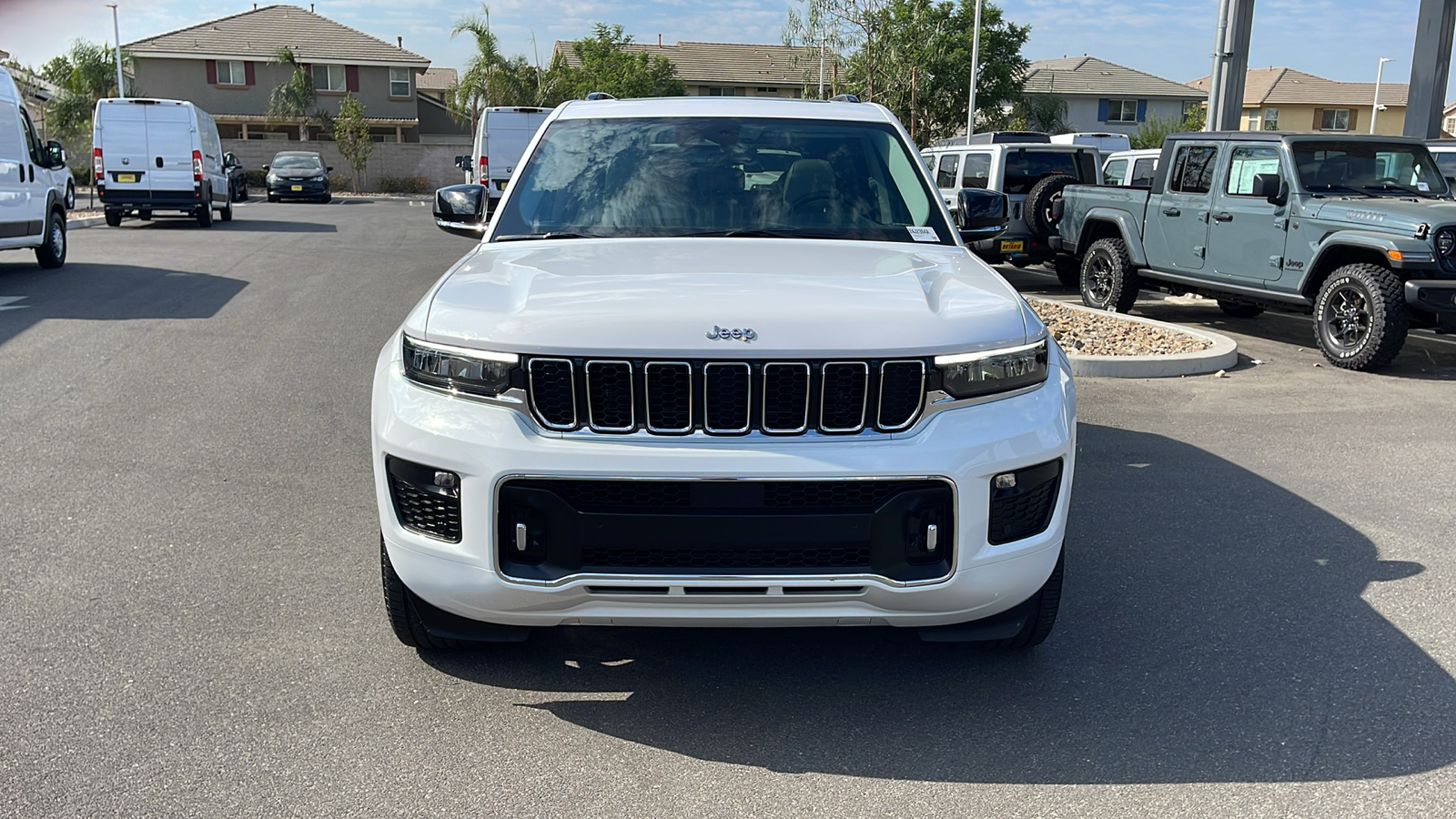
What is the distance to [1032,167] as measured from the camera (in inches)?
671

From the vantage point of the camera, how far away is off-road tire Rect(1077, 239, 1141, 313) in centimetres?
1251

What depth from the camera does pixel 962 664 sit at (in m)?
3.96

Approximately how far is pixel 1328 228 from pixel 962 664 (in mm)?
7744

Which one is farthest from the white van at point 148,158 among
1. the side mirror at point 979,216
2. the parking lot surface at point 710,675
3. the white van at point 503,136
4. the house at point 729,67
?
the house at point 729,67

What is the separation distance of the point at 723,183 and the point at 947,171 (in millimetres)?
14056

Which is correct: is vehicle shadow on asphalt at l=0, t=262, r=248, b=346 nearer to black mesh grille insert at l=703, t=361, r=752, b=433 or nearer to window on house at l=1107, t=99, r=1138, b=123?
black mesh grille insert at l=703, t=361, r=752, b=433

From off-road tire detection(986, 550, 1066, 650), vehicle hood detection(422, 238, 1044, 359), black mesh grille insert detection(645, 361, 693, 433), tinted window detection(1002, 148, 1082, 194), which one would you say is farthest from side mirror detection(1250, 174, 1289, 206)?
black mesh grille insert detection(645, 361, 693, 433)

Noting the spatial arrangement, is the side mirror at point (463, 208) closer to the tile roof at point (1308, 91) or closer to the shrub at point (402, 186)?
the shrub at point (402, 186)

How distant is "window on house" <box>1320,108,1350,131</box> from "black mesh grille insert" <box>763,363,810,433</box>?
283ft

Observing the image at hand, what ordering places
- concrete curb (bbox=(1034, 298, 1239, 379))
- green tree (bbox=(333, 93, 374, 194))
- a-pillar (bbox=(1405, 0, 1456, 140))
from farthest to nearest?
green tree (bbox=(333, 93, 374, 194)) < a-pillar (bbox=(1405, 0, 1456, 140)) < concrete curb (bbox=(1034, 298, 1239, 379))

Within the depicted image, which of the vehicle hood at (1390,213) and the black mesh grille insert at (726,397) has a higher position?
the vehicle hood at (1390,213)

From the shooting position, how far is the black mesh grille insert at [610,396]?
3.22 metres

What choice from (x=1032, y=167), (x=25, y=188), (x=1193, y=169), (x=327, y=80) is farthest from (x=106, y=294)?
(x=327, y=80)

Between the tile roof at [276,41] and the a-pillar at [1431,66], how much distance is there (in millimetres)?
47686
